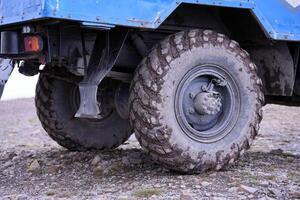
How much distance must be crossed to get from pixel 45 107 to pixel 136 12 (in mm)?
2249

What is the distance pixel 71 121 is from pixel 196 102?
1881 mm

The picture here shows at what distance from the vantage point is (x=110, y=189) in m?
4.77

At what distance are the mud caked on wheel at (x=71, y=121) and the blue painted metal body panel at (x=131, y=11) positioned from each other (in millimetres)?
1586

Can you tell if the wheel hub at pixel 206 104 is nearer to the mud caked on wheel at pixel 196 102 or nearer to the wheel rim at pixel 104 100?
the mud caked on wheel at pixel 196 102

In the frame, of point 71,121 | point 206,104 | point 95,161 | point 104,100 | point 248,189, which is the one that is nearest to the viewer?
point 248,189

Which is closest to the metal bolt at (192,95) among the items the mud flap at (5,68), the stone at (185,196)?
the stone at (185,196)

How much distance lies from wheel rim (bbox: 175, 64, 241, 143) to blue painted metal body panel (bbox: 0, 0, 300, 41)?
553 millimetres

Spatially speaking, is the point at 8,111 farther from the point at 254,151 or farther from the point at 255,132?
the point at 255,132

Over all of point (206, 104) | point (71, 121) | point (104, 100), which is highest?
point (206, 104)

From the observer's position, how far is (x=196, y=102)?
16.8 feet

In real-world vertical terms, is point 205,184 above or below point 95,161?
above

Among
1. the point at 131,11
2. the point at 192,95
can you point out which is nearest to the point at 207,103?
the point at 192,95

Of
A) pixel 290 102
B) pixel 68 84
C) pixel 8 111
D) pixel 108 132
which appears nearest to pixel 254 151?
pixel 290 102

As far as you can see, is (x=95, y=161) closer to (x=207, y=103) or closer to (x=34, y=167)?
(x=34, y=167)
